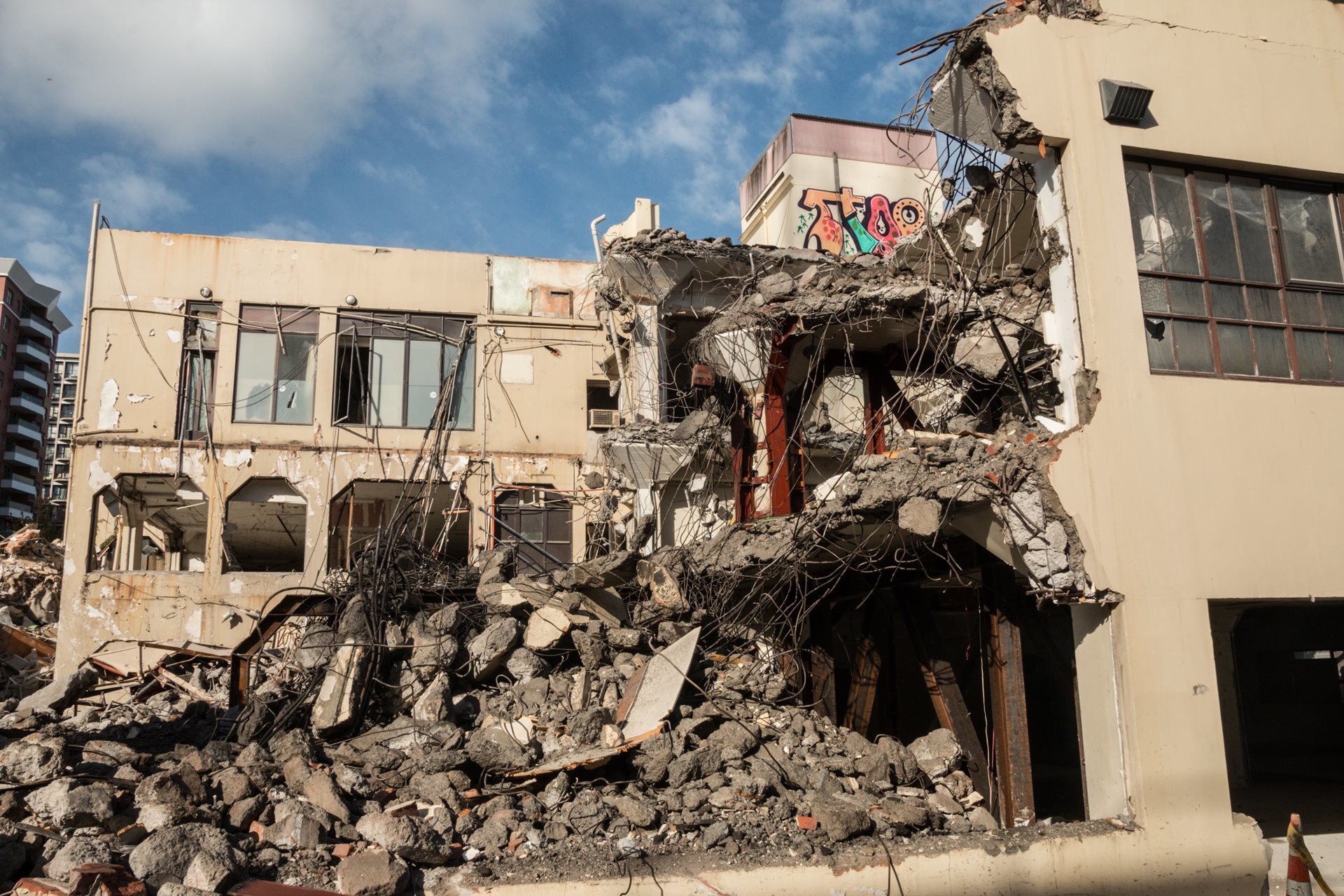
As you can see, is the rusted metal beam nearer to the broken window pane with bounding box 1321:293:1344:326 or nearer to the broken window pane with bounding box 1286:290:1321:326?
the broken window pane with bounding box 1286:290:1321:326

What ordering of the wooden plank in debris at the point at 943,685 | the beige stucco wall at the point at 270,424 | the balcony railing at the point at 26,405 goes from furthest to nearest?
the balcony railing at the point at 26,405 < the beige stucco wall at the point at 270,424 < the wooden plank in debris at the point at 943,685

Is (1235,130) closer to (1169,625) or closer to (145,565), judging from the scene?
(1169,625)

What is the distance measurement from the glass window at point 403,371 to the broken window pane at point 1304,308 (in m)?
13.5

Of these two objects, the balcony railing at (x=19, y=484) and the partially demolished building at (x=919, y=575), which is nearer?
the partially demolished building at (x=919, y=575)

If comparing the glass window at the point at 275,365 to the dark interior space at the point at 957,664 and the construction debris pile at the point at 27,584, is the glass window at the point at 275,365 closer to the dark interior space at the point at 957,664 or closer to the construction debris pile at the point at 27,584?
the construction debris pile at the point at 27,584

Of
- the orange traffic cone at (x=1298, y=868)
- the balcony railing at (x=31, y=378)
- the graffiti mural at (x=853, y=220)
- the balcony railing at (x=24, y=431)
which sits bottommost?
the orange traffic cone at (x=1298, y=868)

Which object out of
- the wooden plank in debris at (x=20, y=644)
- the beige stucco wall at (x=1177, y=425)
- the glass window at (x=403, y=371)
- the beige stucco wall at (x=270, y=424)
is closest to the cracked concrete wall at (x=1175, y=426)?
the beige stucco wall at (x=1177, y=425)

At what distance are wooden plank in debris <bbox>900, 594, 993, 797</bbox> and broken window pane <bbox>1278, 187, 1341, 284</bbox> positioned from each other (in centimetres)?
448

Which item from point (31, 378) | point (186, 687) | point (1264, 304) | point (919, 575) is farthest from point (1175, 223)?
point (31, 378)

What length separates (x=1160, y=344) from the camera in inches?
306

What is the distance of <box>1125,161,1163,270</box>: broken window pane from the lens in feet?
26.1

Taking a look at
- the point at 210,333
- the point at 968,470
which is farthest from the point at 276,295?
the point at 968,470

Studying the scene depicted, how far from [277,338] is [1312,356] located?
15999 millimetres

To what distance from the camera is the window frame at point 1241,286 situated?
7840 mm
